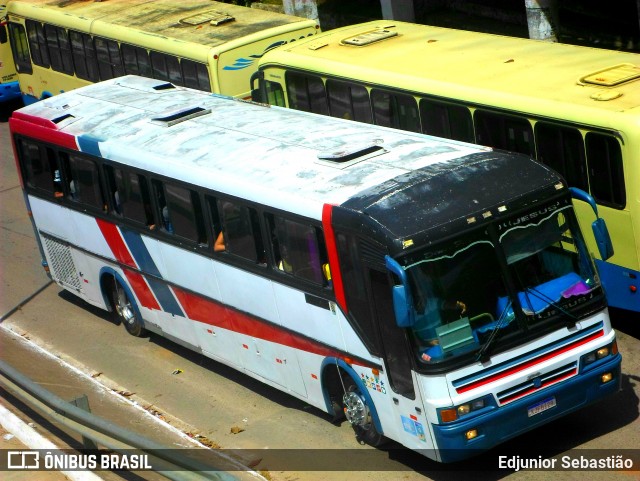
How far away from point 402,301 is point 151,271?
17.7ft

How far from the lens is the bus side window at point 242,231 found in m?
11.9

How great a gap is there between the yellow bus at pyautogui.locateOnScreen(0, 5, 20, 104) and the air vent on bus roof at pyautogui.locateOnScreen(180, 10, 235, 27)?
772 centimetres

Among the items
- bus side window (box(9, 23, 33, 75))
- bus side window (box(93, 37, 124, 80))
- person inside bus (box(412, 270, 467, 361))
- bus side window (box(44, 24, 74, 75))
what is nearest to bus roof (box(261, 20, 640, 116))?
person inside bus (box(412, 270, 467, 361))

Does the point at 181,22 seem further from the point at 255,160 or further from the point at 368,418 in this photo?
the point at 368,418

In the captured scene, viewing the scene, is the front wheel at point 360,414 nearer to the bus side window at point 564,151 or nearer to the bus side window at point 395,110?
the bus side window at point 564,151

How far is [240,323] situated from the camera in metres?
12.6

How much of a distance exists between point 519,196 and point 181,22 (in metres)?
13.2

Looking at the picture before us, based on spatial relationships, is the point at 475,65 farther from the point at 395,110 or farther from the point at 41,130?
the point at 41,130

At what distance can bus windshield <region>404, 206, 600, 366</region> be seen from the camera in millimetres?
9758

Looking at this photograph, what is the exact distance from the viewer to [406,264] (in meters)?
9.70

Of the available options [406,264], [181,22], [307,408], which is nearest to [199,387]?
[307,408]

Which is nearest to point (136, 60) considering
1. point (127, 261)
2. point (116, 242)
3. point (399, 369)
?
point (116, 242)

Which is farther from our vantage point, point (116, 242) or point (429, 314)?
point (116, 242)

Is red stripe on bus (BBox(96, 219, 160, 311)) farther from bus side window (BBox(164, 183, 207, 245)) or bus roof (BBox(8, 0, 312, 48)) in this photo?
bus roof (BBox(8, 0, 312, 48))
